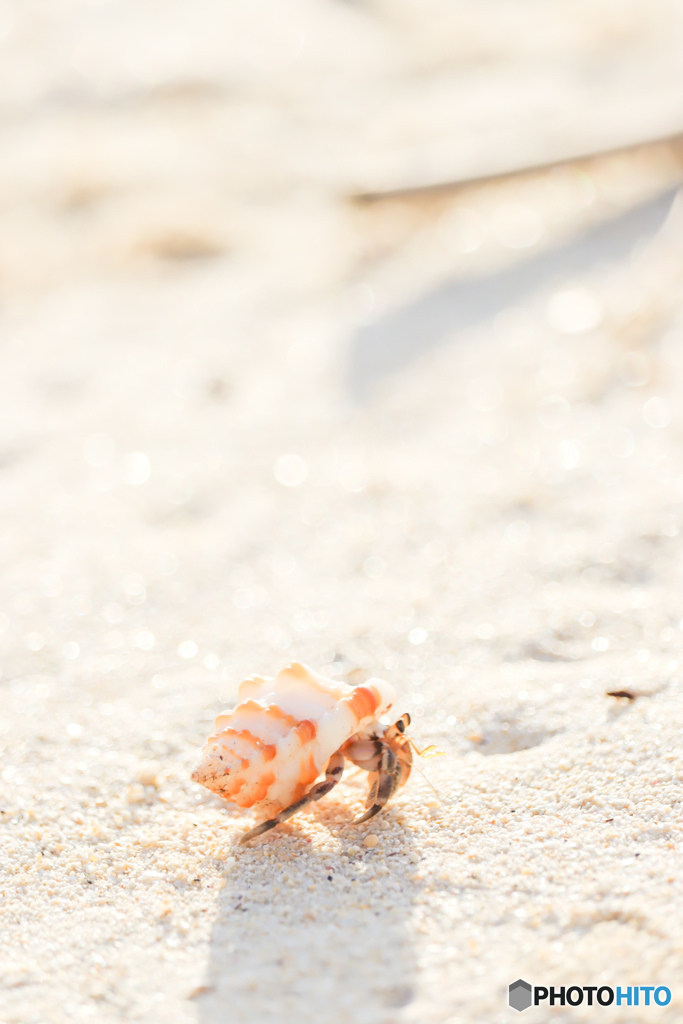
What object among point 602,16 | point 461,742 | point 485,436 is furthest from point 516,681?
point 602,16

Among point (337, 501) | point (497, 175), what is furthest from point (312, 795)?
point (497, 175)

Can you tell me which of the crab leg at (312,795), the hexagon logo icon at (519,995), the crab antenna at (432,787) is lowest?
the hexagon logo icon at (519,995)

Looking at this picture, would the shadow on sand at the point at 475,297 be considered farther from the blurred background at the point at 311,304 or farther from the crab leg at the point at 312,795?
the crab leg at the point at 312,795

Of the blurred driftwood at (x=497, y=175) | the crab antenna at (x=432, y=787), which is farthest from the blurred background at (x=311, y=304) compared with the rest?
the crab antenna at (x=432, y=787)

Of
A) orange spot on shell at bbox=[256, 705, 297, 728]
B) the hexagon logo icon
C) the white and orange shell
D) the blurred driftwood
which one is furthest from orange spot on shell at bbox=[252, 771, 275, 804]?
the blurred driftwood

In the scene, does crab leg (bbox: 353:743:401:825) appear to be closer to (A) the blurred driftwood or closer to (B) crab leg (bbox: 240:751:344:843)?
(B) crab leg (bbox: 240:751:344:843)
